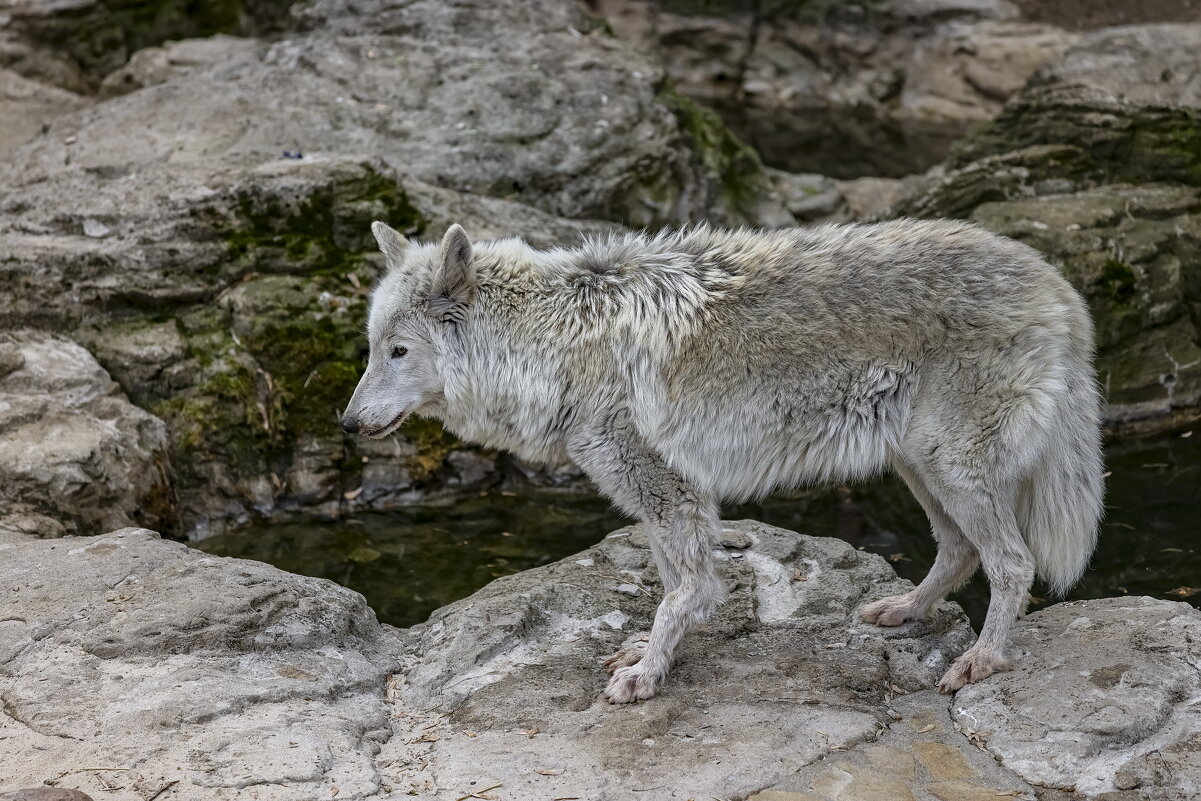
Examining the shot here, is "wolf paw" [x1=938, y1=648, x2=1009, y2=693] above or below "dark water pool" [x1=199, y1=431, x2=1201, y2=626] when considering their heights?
above

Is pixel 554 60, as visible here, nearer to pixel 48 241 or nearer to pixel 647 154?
pixel 647 154

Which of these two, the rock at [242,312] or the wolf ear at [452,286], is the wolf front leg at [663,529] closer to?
the wolf ear at [452,286]

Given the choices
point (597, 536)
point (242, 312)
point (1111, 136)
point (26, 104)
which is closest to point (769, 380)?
point (597, 536)

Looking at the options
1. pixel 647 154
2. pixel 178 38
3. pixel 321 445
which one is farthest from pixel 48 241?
pixel 178 38

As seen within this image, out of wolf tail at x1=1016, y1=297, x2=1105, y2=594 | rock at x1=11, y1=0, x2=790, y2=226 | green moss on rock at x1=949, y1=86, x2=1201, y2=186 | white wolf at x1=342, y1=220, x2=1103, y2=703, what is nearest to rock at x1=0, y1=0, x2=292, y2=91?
rock at x1=11, y1=0, x2=790, y2=226

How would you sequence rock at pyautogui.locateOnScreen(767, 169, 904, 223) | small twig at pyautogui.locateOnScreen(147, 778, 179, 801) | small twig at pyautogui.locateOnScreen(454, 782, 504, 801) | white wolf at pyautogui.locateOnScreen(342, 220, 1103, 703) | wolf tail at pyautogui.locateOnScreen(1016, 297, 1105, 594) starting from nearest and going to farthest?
small twig at pyautogui.locateOnScreen(147, 778, 179, 801) → small twig at pyautogui.locateOnScreen(454, 782, 504, 801) → white wolf at pyautogui.locateOnScreen(342, 220, 1103, 703) → wolf tail at pyautogui.locateOnScreen(1016, 297, 1105, 594) → rock at pyautogui.locateOnScreen(767, 169, 904, 223)

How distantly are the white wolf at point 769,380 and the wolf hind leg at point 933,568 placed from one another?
1 cm

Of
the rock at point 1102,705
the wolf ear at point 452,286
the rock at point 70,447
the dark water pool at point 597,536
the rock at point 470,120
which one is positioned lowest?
the dark water pool at point 597,536

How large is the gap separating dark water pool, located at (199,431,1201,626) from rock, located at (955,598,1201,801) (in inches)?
53.4

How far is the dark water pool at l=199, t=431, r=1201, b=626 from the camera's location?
6.91m

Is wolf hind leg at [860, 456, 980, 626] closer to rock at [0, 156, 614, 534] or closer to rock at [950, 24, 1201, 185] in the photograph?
rock at [0, 156, 614, 534]

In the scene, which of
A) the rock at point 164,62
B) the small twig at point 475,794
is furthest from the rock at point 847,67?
the small twig at point 475,794

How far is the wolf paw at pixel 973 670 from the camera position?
499cm

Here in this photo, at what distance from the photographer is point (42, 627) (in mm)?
5020
